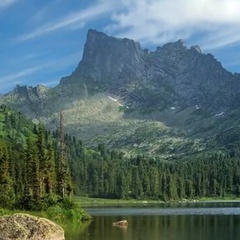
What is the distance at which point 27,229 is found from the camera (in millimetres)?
69875

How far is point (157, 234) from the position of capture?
271 ft

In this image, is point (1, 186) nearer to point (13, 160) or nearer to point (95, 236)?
point (95, 236)

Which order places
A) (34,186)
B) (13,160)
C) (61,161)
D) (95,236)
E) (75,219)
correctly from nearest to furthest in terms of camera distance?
(95,236) < (75,219) < (34,186) < (61,161) < (13,160)

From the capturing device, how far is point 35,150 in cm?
12988

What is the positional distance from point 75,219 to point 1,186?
75.5 ft

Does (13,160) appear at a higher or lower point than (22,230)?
higher

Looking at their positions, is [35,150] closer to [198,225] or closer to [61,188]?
[61,188]

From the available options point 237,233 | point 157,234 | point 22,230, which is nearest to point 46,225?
point 22,230

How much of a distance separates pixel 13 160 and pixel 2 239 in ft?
419

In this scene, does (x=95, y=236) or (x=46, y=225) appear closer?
(x=46, y=225)

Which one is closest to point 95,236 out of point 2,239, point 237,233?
point 2,239

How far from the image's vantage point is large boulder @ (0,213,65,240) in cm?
6856

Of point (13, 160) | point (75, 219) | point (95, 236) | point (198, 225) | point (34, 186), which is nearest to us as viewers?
point (95, 236)

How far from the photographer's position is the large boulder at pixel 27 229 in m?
68.6
